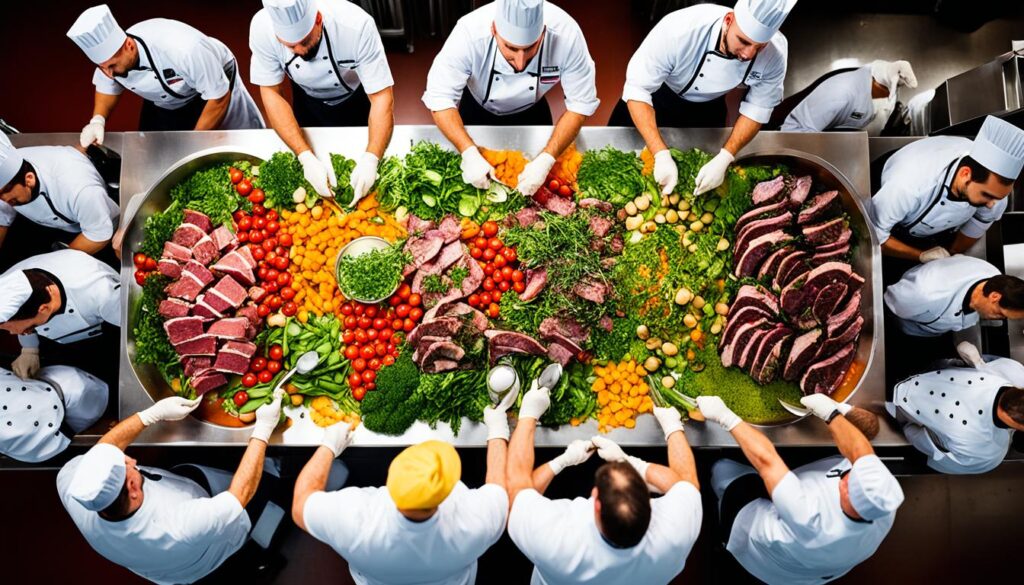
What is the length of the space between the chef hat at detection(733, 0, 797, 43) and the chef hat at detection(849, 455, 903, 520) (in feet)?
7.88

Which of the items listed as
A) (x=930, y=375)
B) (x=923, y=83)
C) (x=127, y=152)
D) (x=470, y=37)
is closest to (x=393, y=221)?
(x=470, y=37)

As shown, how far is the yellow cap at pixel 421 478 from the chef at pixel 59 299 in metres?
2.45

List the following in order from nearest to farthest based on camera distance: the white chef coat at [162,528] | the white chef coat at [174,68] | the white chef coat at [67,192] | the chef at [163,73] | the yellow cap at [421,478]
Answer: the yellow cap at [421,478] < the white chef coat at [162,528] < the chef at [163,73] < the white chef coat at [67,192] < the white chef coat at [174,68]

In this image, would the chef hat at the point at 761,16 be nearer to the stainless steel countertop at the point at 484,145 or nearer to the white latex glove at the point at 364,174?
the stainless steel countertop at the point at 484,145

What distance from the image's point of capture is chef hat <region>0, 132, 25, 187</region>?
343 centimetres

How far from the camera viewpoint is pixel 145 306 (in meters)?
3.65

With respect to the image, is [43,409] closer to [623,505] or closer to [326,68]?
[326,68]

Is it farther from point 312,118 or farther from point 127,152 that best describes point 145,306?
point 312,118

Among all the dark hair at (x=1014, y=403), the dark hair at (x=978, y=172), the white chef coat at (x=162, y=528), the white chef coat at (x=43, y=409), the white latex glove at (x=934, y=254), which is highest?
the dark hair at (x=978, y=172)

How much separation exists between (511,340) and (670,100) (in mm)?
2122

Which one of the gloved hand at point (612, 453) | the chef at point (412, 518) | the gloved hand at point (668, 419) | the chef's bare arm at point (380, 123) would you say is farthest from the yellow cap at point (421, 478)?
the chef's bare arm at point (380, 123)

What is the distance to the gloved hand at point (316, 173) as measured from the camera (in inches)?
145

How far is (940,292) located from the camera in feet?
12.1

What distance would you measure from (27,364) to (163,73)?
2.09 m
